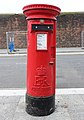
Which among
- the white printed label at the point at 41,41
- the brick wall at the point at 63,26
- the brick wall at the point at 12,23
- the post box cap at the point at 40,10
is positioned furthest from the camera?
the brick wall at the point at 12,23

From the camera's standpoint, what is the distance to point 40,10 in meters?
4.01

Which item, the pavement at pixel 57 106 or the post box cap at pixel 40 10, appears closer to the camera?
the post box cap at pixel 40 10

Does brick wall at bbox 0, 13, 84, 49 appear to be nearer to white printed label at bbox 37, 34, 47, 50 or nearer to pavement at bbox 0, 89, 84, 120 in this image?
pavement at bbox 0, 89, 84, 120

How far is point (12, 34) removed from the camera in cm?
2244

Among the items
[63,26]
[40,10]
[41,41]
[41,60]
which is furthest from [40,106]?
[63,26]

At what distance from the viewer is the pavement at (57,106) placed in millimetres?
4182

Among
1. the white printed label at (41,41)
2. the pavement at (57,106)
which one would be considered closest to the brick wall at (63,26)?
the pavement at (57,106)

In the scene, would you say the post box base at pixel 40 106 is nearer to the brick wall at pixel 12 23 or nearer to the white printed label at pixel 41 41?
the white printed label at pixel 41 41

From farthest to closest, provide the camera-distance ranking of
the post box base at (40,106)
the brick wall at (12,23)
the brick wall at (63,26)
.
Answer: the brick wall at (12,23), the brick wall at (63,26), the post box base at (40,106)

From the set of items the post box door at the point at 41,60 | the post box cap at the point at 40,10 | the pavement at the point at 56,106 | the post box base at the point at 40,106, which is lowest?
the pavement at the point at 56,106

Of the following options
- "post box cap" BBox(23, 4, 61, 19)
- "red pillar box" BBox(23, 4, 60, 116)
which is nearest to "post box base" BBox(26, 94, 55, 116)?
"red pillar box" BBox(23, 4, 60, 116)

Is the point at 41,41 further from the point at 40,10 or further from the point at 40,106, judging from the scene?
the point at 40,106

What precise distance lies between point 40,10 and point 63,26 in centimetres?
2245

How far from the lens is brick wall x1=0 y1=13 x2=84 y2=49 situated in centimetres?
2586
